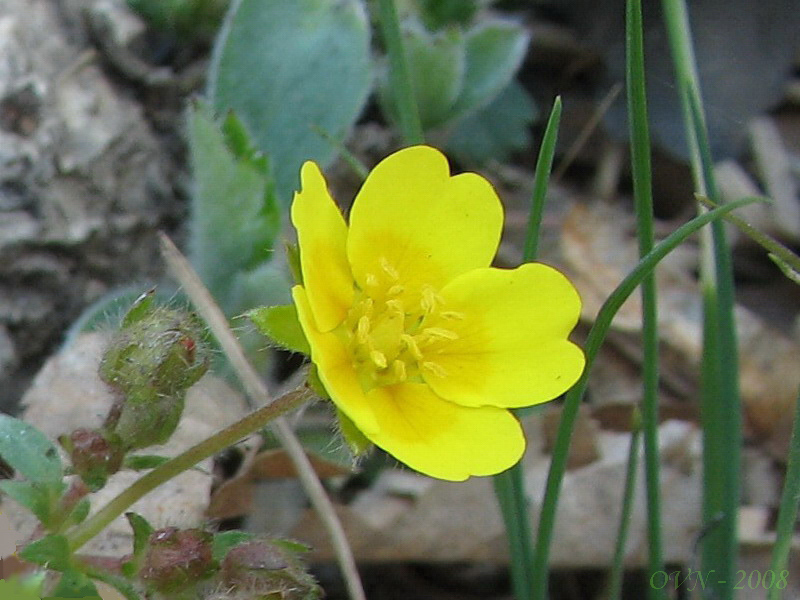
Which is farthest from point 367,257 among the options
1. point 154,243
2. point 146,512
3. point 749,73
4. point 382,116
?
point 749,73

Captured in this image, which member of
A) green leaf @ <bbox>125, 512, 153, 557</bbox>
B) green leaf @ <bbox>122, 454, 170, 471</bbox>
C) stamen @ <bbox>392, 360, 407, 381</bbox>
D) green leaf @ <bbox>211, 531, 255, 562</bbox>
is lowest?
green leaf @ <bbox>211, 531, 255, 562</bbox>

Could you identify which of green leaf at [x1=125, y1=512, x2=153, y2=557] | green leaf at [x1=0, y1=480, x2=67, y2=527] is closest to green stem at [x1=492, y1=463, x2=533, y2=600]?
green leaf at [x1=125, y1=512, x2=153, y2=557]

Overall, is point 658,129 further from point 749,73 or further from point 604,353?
point 604,353

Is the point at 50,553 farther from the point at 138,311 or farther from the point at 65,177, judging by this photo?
the point at 65,177

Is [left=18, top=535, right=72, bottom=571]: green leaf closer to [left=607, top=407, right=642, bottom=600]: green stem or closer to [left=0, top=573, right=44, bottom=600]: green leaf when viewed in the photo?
[left=0, top=573, right=44, bottom=600]: green leaf

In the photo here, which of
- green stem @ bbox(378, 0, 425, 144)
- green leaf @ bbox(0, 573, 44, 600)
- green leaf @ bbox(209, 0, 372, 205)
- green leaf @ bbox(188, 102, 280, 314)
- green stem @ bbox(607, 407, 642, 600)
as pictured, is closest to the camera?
green leaf @ bbox(0, 573, 44, 600)

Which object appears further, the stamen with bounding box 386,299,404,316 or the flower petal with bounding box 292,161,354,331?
the stamen with bounding box 386,299,404,316
